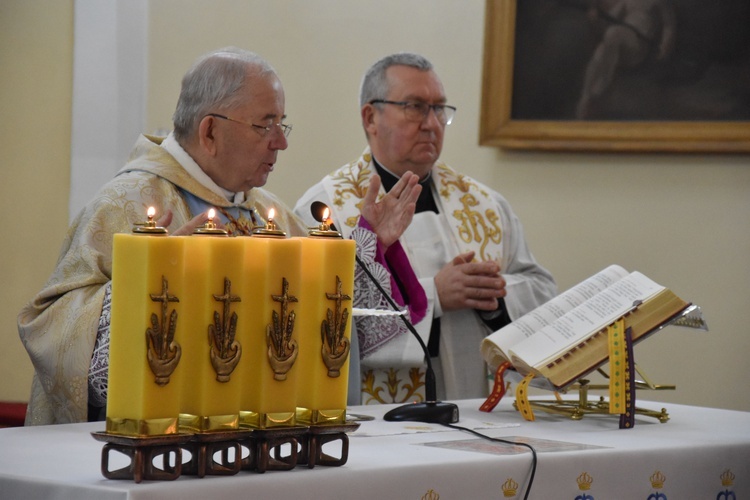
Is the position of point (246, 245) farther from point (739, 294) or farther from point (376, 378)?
point (739, 294)

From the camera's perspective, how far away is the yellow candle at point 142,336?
1.88 meters

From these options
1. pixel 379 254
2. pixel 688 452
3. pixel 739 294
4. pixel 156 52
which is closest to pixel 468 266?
pixel 379 254

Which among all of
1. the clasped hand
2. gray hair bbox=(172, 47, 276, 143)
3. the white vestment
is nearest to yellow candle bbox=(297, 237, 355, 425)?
gray hair bbox=(172, 47, 276, 143)

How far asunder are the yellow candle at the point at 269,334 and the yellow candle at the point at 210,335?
42mm

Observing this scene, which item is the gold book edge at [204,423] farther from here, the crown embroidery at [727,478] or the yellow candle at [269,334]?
the crown embroidery at [727,478]

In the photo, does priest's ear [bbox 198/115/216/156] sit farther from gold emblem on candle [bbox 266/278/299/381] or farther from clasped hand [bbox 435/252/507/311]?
gold emblem on candle [bbox 266/278/299/381]

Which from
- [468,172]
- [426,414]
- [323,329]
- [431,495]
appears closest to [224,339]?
[323,329]

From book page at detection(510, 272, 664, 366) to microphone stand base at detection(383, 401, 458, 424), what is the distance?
316 mm

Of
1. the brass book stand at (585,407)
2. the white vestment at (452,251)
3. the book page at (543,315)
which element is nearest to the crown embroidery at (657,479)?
the brass book stand at (585,407)

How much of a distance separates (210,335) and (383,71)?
9.98 feet

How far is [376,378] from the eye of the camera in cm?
441

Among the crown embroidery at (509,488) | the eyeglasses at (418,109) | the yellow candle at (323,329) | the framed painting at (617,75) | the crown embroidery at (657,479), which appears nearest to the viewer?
the yellow candle at (323,329)

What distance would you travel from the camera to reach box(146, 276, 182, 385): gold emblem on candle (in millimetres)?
1890

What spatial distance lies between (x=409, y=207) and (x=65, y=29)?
306 cm
